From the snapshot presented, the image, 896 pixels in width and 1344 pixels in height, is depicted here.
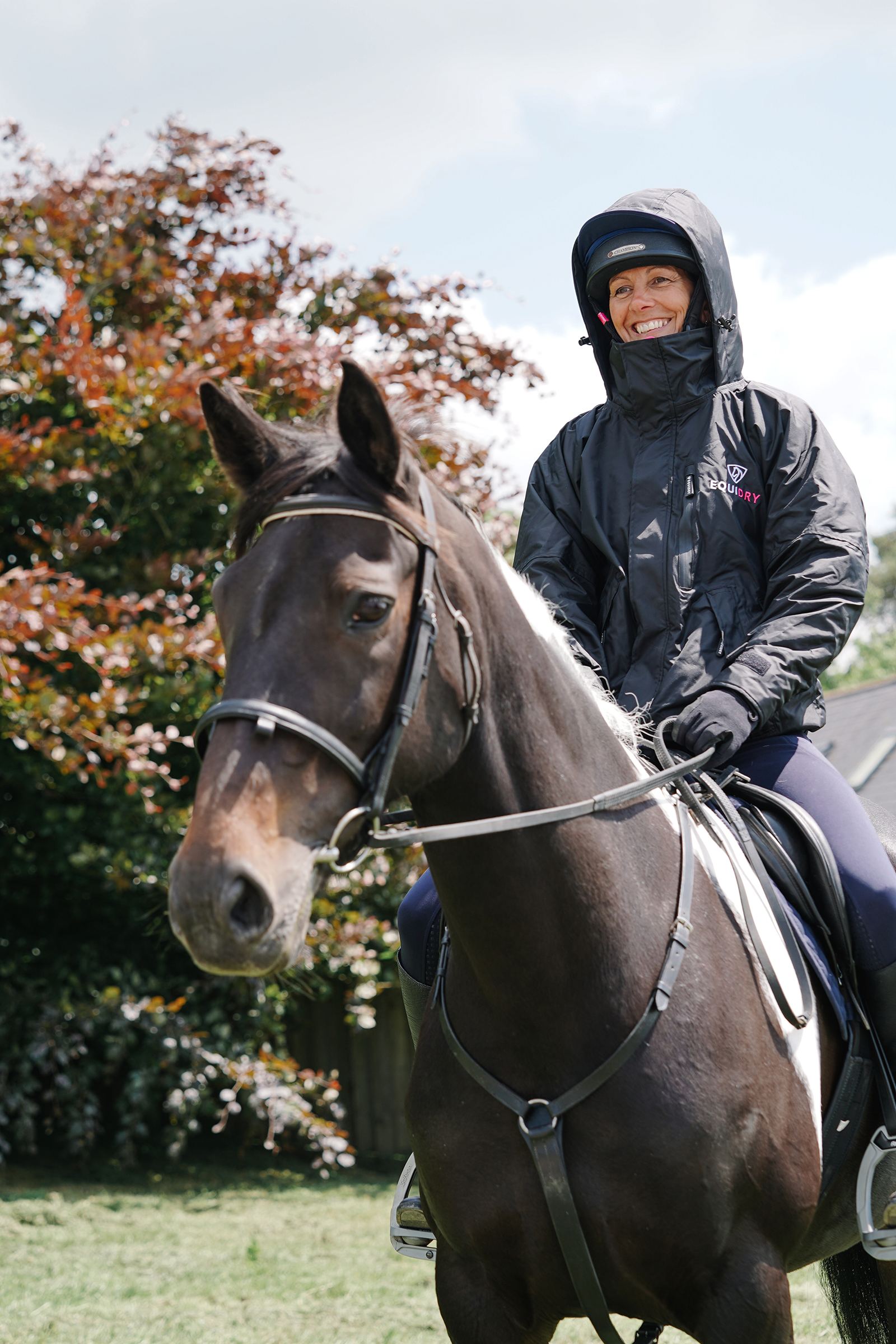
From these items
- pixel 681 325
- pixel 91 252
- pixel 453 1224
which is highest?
pixel 91 252

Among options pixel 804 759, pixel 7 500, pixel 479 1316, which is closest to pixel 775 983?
pixel 804 759

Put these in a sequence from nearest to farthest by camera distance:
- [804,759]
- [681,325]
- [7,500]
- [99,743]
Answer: [804,759]
[681,325]
[99,743]
[7,500]

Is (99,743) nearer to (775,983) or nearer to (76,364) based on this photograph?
(76,364)

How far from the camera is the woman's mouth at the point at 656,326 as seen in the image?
3209 millimetres

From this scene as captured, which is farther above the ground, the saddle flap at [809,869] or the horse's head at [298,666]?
the horse's head at [298,666]

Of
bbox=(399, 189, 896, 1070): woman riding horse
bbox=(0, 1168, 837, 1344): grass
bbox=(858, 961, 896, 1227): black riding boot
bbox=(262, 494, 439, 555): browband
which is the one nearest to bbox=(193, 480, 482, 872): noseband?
bbox=(262, 494, 439, 555): browband

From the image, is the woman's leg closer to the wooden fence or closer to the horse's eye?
the horse's eye

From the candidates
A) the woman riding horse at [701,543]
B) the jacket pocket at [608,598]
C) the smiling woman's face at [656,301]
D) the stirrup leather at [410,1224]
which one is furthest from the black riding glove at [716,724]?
the stirrup leather at [410,1224]

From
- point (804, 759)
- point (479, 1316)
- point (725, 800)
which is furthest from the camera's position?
point (804, 759)

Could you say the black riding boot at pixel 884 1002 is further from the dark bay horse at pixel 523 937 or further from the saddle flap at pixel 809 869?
the dark bay horse at pixel 523 937

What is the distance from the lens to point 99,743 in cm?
601

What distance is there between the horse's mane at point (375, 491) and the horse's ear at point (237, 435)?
0.11 feet

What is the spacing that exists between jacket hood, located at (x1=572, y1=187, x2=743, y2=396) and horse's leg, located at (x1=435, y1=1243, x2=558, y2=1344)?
2.32 m

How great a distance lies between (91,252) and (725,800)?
6240 mm
